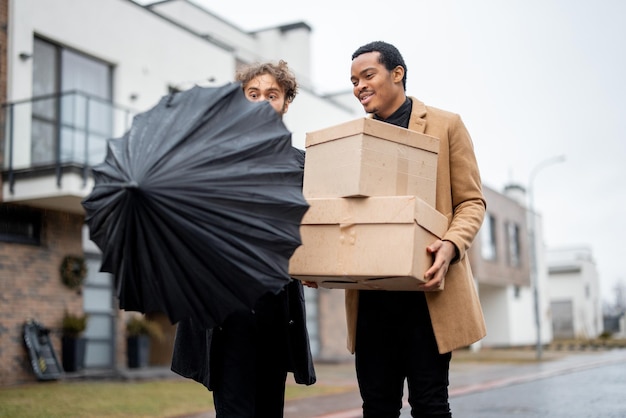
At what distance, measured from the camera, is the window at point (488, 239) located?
39.5 meters

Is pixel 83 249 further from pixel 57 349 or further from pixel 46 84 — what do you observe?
pixel 46 84

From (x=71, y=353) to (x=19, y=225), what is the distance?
2.63m

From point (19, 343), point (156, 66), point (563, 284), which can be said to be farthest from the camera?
point (563, 284)

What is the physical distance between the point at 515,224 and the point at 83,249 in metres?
33.1

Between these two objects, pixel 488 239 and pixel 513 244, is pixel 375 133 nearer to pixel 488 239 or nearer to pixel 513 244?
pixel 488 239

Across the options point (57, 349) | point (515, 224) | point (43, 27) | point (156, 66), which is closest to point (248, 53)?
point (156, 66)

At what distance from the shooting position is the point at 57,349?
1545 cm

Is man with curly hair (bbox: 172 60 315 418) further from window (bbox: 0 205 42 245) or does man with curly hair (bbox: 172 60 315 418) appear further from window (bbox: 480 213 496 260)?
window (bbox: 480 213 496 260)

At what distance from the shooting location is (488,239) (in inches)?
1622

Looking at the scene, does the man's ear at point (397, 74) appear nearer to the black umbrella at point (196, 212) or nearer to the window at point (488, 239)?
the black umbrella at point (196, 212)

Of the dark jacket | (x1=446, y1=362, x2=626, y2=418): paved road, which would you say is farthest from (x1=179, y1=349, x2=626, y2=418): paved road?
the dark jacket

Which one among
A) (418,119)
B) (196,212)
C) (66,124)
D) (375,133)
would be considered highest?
(66,124)

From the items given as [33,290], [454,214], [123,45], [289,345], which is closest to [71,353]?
[33,290]

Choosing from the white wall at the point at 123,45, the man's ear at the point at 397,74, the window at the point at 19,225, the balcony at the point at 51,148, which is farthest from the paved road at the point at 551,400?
the white wall at the point at 123,45
